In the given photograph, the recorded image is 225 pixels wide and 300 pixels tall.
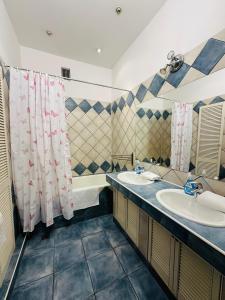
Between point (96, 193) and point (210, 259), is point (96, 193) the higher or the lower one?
the lower one

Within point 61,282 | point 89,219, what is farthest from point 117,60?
point 61,282

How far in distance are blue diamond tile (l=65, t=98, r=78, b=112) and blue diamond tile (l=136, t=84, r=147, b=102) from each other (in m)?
1.17

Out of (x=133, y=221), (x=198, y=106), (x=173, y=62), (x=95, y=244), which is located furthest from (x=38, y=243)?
(x=173, y=62)

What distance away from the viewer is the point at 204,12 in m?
1.14

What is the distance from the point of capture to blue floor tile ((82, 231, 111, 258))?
1516 mm

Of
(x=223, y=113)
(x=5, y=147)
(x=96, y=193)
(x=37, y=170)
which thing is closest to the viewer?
(x=223, y=113)

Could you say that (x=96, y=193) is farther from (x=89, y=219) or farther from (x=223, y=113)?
(x=223, y=113)

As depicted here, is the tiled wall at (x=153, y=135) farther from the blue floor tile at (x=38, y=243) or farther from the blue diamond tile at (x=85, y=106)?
the blue floor tile at (x=38, y=243)

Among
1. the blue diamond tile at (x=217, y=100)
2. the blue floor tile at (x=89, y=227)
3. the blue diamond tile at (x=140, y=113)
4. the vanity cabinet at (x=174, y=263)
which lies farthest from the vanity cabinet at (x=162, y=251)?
the blue diamond tile at (x=140, y=113)

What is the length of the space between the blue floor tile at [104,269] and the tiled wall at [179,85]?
1.02 metres

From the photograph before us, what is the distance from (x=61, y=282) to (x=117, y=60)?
3.09 metres

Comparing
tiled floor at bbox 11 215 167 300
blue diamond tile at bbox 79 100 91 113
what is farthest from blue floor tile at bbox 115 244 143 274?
blue diamond tile at bbox 79 100 91 113

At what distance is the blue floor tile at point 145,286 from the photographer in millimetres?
1086

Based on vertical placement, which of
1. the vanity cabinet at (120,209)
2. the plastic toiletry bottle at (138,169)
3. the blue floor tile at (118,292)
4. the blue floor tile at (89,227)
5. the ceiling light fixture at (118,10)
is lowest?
the blue floor tile at (89,227)
